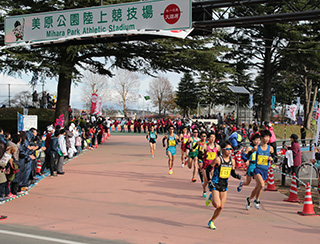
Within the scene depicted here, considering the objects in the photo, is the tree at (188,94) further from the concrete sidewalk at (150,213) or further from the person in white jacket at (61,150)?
the concrete sidewalk at (150,213)

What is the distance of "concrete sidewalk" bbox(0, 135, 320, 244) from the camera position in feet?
22.4

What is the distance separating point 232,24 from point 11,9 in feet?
47.8

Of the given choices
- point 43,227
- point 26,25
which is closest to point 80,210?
point 43,227

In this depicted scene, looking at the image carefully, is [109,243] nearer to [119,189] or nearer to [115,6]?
[119,189]

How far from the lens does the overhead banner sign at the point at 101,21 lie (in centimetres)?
1398

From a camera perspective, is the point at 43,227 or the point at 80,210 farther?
the point at 80,210

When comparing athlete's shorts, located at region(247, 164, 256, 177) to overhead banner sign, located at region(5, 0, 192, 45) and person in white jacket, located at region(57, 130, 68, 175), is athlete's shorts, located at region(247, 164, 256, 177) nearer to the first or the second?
overhead banner sign, located at region(5, 0, 192, 45)

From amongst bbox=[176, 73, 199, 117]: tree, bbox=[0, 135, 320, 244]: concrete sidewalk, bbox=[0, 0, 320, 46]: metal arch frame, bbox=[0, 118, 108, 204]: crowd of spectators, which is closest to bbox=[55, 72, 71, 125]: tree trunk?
bbox=[0, 118, 108, 204]: crowd of spectators

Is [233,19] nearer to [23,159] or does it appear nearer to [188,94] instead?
[23,159]

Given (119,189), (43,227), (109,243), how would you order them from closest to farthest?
1. (109,243)
2. (43,227)
3. (119,189)

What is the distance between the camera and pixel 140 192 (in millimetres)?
10688

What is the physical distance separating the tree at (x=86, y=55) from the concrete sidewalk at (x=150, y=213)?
34.0 feet

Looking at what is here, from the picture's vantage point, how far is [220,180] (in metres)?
7.27

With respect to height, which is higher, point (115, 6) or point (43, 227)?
point (115, 6)
